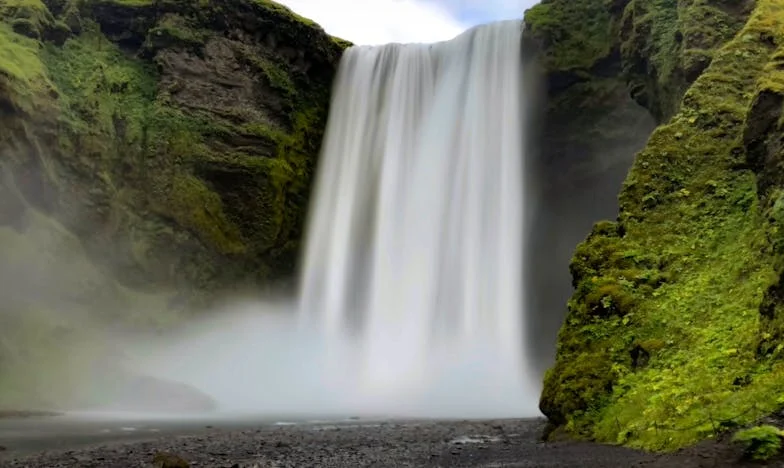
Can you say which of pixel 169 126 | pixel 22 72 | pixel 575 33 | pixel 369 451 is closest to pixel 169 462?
pixel 369 451

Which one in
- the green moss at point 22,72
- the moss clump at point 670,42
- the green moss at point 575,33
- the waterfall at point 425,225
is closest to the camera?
the moss clump at point 670,42

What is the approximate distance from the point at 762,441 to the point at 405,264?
25.6 metres

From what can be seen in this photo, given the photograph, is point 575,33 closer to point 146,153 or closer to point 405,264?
point 405,264

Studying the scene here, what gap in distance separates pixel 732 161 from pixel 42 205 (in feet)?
83.8

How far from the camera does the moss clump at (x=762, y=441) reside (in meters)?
6.44

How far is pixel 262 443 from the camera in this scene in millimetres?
13133

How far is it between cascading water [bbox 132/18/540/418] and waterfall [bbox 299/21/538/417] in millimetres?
65

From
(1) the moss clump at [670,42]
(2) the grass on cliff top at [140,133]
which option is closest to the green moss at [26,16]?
(2) the grass on cliff top at [140,133]

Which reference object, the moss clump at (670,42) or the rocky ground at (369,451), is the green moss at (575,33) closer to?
the moss clump at (670,42)

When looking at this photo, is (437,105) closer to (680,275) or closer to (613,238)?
(613,238)

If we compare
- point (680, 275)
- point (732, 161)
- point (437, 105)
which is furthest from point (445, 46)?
point (680, 275)

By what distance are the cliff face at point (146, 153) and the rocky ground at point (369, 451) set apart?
1311 cm

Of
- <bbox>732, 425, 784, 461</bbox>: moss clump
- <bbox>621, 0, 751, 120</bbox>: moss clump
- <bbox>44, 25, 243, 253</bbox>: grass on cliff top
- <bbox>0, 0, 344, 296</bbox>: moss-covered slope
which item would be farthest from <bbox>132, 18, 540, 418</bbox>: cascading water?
<bbox>732, 425, 784, 461</bbox>: moss clump

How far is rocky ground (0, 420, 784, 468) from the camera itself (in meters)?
8.46
